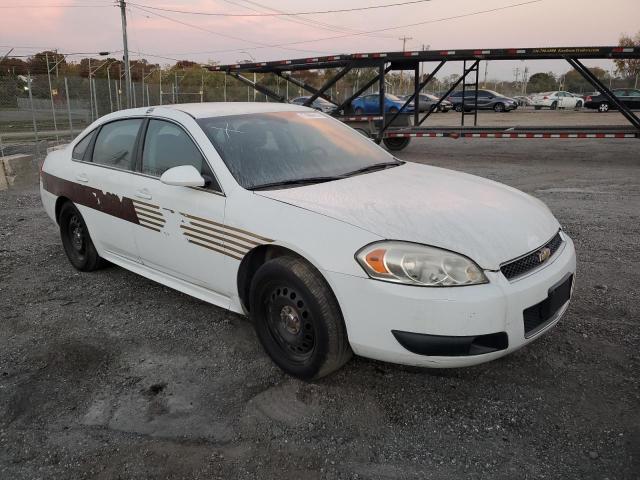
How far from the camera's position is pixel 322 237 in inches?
108

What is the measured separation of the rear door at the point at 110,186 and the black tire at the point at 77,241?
18 cm

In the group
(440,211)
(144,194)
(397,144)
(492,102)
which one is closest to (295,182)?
(440,211)

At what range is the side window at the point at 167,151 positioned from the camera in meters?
3.54

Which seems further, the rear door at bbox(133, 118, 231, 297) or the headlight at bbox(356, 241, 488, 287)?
the rear door at bbox(133, 118, 231, 297)

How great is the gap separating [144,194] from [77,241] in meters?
1.53

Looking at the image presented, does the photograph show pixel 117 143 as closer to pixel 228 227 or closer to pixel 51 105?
pixel 228 227

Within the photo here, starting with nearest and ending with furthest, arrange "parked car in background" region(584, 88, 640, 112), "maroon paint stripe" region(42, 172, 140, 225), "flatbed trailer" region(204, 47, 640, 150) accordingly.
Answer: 1. "maroon paint stripe" region(42, 172, 140, 225)
2. "flatbed trailer" region(204, 47, 640, 150)
3. "parked car in background" region(584, 88, 640, 112)

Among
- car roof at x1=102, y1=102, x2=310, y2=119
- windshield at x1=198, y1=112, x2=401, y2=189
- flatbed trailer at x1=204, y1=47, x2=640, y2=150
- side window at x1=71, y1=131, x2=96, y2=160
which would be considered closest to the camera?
windshield at x1=198, y1=112, x2=401, y2=189

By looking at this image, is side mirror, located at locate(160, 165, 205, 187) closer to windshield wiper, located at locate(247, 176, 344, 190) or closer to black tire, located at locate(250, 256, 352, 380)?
windshield wiper, located at locate(247, 176, 344, 190)

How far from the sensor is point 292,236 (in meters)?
2.86

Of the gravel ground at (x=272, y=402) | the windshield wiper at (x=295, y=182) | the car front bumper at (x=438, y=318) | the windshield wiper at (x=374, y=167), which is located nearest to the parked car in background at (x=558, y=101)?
the gravel ground at (x=272, y=402)

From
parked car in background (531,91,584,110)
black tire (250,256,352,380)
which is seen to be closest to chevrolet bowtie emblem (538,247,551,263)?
black tire (250,256,352,380)

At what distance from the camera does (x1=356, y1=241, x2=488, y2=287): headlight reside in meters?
2.56

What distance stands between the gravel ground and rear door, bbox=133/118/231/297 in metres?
0.48
